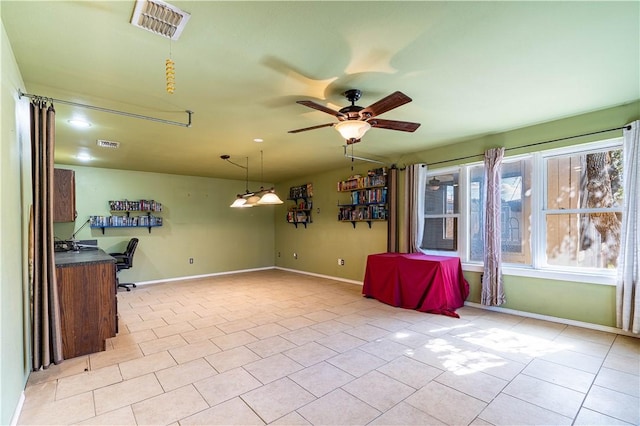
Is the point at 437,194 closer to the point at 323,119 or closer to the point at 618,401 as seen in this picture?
the point at 323,119

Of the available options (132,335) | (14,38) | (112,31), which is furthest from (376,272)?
(14,38)

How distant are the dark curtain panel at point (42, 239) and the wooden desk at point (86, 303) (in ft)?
0.94

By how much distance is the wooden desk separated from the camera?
2887 millimetres

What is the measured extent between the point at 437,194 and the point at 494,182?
3.44 feet

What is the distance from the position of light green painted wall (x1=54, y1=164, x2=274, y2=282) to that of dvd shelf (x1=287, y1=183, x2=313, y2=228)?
1.06 m

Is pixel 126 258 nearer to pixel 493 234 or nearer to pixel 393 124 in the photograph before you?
pixel 393 124

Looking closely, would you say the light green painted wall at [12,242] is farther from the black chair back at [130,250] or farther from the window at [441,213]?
the window at [441,213]

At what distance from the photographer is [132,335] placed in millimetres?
3457

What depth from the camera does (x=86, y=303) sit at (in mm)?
2998

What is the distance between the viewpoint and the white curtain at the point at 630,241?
313 centimetres

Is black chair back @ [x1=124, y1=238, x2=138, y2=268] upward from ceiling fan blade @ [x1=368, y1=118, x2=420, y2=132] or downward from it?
downward

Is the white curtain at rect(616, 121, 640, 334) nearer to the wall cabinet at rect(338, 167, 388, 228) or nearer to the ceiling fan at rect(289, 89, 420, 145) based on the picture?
the ceiling fan at rect(289, 89, 420, 145)

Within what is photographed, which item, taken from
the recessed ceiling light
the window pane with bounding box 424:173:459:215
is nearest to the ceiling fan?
the window pane with bounding box 424:173:459:215

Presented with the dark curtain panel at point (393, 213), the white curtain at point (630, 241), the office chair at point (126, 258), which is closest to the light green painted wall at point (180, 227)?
the office chair at point (126, 258)
